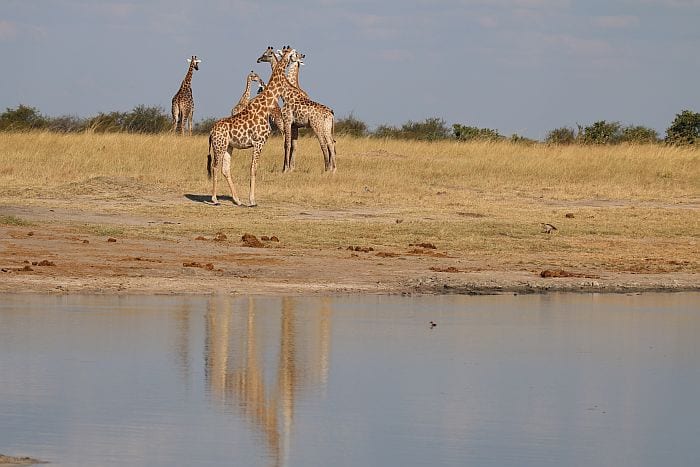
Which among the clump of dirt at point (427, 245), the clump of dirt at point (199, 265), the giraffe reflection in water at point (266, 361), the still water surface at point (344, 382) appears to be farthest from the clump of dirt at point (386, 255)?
the giraffe reflection in water at point (266, 361)

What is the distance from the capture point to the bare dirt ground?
1181 cm

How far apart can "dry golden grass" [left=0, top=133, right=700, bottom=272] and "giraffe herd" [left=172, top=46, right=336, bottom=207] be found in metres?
0.49

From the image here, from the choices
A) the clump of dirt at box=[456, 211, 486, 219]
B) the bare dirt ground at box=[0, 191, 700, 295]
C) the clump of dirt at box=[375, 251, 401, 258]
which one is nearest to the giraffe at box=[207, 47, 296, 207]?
the clump of dirt at box=[456, 211, 486, 219]

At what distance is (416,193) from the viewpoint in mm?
21000

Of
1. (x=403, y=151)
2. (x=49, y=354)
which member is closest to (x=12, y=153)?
(x=403, y=151)

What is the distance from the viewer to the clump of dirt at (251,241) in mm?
14797

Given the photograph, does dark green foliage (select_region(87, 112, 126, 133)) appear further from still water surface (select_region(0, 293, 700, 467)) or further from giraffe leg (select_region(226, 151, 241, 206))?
still water surface (select_region(0, 293, 700, 467))

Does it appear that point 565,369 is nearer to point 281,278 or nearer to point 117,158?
point 281,278

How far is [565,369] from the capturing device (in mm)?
8305

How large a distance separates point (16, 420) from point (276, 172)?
16269mm

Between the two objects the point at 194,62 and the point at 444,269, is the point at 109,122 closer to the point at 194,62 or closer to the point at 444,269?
the point at 194,62

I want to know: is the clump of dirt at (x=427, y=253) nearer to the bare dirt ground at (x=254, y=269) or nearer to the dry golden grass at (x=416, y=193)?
the bare dirt ground at (x=254, y=269)

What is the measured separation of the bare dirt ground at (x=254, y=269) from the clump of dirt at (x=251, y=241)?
0.02m

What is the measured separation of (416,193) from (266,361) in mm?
12928
